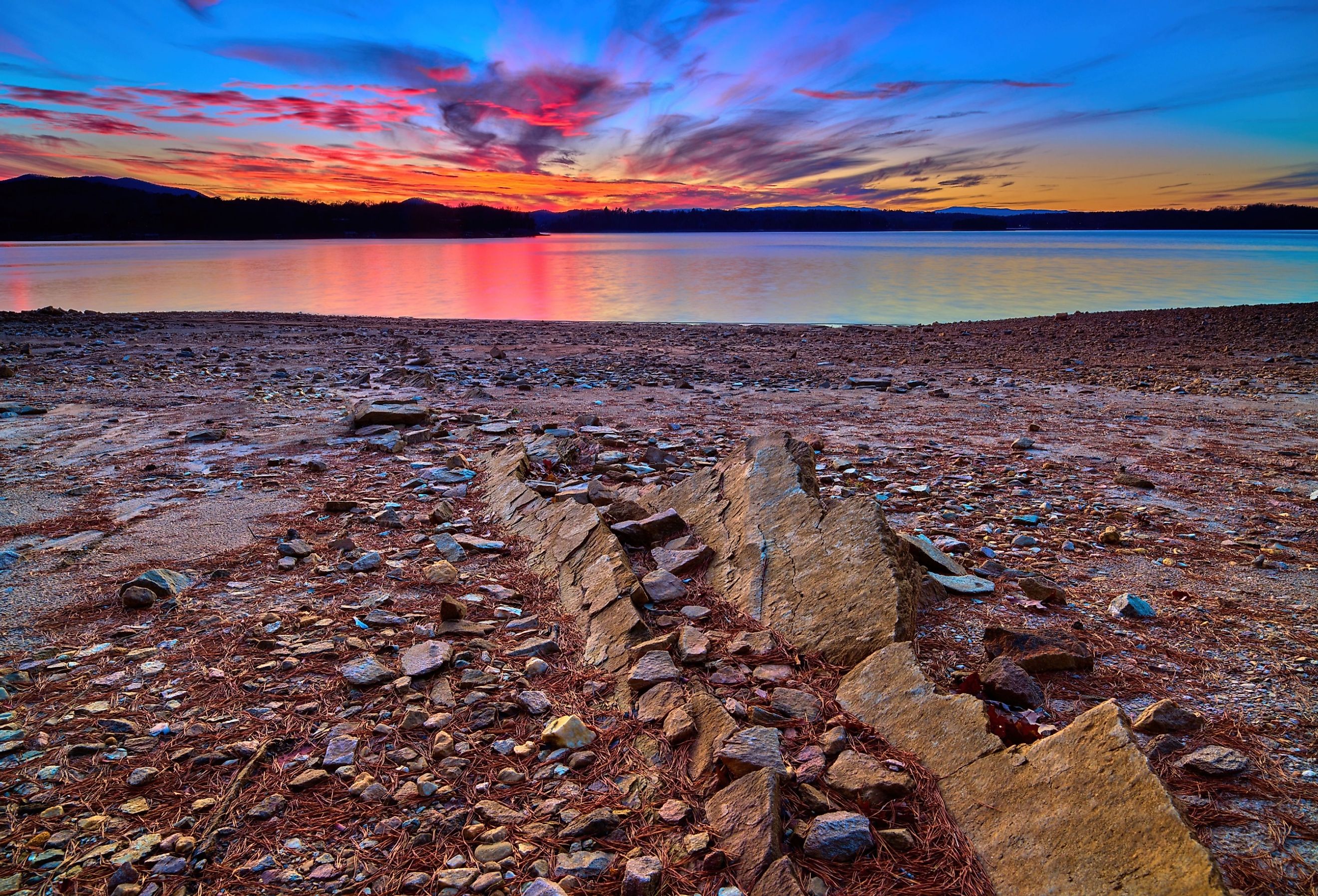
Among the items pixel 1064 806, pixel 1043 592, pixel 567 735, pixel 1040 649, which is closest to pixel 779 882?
pixel 1064 806

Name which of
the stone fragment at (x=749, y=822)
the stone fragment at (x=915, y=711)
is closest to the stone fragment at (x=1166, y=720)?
the stone fragment at (x=915, y=711)

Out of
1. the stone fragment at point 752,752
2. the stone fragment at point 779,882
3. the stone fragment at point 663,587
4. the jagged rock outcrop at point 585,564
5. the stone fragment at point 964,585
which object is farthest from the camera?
the stone fragment at point 964,585

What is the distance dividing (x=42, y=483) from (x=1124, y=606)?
7.98 metres

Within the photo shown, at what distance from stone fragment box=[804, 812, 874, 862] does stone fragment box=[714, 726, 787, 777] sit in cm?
22

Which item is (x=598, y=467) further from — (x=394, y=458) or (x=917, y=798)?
(x=917, y=798)

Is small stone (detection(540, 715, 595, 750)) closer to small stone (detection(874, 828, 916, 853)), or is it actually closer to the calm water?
small stone (detection(874, 828, 916, 853))

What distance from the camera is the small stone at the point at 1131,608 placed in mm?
3736

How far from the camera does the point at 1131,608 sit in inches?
148

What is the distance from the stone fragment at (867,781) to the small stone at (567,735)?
0.94 m

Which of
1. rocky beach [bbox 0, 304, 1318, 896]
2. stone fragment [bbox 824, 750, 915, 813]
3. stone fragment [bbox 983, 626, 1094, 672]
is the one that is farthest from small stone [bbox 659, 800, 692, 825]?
stone fragment [bbox 983, 626, 1094, 672]

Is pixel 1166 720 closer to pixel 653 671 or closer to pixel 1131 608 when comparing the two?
pixel 1131 608

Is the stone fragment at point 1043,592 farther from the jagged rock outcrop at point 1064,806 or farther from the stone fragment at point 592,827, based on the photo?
the stone fragment at point 592,827

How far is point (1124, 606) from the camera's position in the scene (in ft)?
12.4

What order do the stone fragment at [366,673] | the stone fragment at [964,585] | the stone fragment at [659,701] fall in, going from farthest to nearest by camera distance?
the stone fragment at [964,585] → the stone fragment at [366,673] → the stone fragment at [659,701]
